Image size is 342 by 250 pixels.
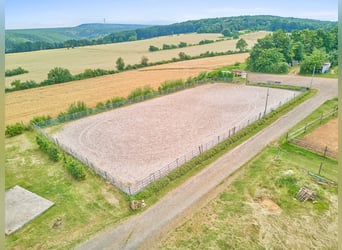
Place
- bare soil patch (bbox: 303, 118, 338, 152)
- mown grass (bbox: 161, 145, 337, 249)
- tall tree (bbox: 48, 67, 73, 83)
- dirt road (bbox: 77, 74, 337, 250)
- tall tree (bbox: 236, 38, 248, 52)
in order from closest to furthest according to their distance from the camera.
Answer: mown grass (bbox: 161, 145, 337, 249) < dirt road (bbox: 77, 74, 337, 250) < bare soil patch (bbox: 303, 118, 338, 152) < tall tree (bbox: 48, 67, 73, 83) < tall tree (bbox: 236, 38, 248, 52)

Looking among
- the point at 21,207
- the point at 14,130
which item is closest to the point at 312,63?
the point at 14,130

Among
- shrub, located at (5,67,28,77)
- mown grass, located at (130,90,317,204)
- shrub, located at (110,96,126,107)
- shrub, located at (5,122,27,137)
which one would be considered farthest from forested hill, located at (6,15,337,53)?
mown grass, located at (130,90,317,204)

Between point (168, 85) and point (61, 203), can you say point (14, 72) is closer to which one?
point (168, 85)

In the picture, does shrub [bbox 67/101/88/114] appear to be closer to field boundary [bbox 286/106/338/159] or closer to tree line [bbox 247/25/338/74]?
field boundary [bbox 286/106/338/159]

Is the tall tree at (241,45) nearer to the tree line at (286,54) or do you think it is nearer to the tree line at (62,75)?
the tree line at (286,54)

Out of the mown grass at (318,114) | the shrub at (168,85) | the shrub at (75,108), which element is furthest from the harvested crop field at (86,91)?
the mown grass at (318,114)

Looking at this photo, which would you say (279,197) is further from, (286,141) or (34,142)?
(34,142)
